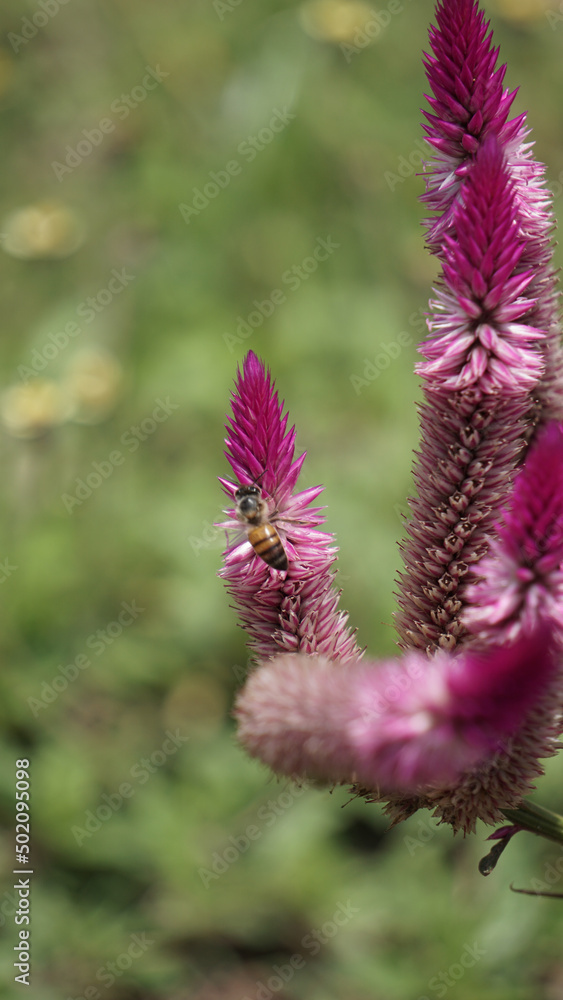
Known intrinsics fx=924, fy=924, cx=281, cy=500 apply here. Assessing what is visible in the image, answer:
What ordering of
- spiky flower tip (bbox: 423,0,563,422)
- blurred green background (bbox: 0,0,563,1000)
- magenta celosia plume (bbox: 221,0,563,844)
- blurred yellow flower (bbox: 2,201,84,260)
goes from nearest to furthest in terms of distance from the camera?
1. magenta celosia plume (bbox: 221,0,563,844)
2. spiky flower tip (bbox: 423,0,563,422)
3. blurred green background (bbox: 0,0,563,1000)
4. blurred yellow flower (bbox: 2,201,84,260)

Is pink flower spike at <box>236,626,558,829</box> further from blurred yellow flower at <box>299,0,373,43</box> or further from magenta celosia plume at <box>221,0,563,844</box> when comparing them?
blurred yellow flower at <box>299,0,373,43</box>

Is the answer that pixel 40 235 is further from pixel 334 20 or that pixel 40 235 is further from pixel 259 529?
pixel 259 529

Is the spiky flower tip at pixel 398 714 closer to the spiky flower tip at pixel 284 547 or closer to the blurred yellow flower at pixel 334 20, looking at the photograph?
the spiky flower tip at pixel 284 547

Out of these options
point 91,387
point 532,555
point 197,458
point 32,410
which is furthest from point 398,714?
point 91,387

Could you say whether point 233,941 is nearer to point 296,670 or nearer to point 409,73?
point 296,670

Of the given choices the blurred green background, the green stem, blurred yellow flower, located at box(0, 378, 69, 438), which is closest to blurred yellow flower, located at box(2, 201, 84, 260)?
the blurred green background

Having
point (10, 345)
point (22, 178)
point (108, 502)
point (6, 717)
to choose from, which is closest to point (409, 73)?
point (22, 178)
